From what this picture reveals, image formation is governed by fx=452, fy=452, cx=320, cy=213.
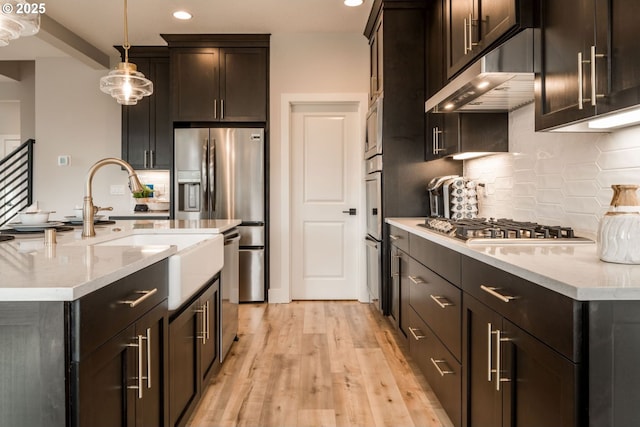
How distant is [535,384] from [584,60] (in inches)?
40.7

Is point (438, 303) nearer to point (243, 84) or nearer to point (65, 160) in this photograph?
point (243, 84)

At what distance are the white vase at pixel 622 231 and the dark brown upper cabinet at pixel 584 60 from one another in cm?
27

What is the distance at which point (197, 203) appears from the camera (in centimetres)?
457

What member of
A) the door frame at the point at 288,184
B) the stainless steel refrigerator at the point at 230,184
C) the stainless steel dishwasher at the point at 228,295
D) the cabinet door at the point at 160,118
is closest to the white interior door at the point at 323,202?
the door frame at the point at 288,184

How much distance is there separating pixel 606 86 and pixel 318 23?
3.42 metres

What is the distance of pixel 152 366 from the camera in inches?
60.1

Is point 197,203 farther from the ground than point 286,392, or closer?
farther from the ground

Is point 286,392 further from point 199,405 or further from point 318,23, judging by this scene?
point 318,23

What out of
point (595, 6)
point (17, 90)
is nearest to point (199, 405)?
point (595, 6)

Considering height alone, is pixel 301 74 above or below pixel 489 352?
above

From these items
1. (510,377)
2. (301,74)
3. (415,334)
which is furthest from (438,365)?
(301,74)

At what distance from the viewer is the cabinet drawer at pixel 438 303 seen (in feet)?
6.15

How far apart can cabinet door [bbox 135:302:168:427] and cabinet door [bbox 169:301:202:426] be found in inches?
3.8

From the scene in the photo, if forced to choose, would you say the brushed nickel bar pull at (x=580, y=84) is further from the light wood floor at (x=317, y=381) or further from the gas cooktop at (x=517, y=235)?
the light wood floor at (x=317, y=381)
